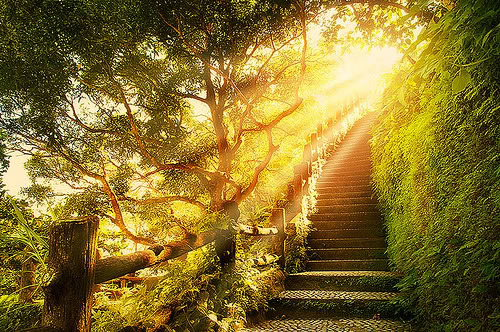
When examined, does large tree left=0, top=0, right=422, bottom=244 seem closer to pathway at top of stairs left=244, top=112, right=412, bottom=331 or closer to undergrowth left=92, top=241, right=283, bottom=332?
undergrowth left=92, top=241, right=283, bottom=332

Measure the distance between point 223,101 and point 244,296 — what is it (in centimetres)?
672

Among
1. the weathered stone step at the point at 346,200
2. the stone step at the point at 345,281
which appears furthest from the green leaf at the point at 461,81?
the weathered stone step at the point at 346,200

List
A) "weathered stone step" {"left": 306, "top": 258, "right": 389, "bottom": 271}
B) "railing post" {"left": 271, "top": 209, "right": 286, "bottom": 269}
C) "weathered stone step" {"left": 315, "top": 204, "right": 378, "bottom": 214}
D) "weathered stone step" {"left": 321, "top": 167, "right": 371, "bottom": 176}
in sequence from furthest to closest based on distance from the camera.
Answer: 1. "weathered stone step" {"left": 321, "top": 167, "right": 371, "bottom": 176}
2. "weathered stone step" {"left": 315, "top": 204, "right": 378, "bottom": 214}
3. "weathered stone step" {"left": 306, "top": 258, "right": 389, "bottom": 271}
4. "railing post" {"left": 271, "top": 209, "right": 286, "bottom": 269}

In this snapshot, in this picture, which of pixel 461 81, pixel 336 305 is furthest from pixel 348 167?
pixel 461 81

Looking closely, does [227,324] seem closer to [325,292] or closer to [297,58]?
[325,292]

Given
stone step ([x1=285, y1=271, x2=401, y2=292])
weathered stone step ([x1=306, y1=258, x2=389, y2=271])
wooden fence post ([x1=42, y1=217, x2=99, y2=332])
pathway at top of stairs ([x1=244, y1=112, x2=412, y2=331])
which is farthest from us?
weathered stone step ([x1=306, y1=258, x2=389, y2=271])

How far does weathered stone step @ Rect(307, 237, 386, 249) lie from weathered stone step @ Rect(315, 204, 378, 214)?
109 cm

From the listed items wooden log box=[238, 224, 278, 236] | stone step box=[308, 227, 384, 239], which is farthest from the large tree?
stone step box=[308, 227, 384, 239]

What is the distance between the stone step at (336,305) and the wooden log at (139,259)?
6.93 ft

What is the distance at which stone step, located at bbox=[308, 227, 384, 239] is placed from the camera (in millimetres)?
6199

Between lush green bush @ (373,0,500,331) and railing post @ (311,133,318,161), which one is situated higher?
railing post @ (311,133,318,161)

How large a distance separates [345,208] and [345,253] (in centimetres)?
162

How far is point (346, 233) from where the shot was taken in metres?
6.36

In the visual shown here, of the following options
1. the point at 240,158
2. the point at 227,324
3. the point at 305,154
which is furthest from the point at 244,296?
the point at 240,158
